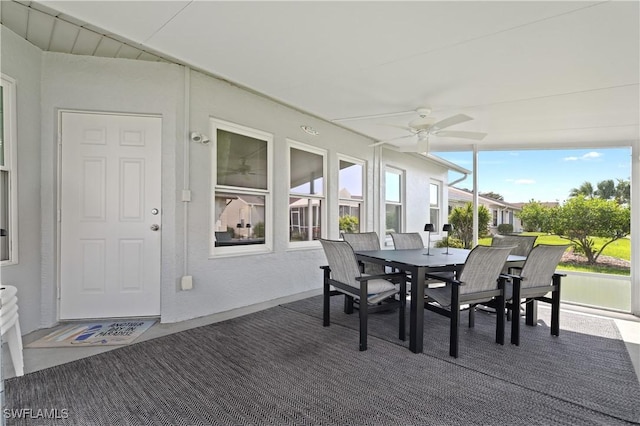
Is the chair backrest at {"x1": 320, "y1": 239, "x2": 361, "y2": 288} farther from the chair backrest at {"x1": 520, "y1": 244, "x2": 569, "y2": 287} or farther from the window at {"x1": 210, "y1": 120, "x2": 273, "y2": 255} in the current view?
the chair backrest at {"x1": 520, "y1": 244, "x2": 569, "y2": 287}

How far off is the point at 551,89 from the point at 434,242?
16.0 feet

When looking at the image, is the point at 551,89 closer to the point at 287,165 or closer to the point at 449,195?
the point at 287,165

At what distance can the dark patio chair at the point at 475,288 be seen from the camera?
8.73 ft

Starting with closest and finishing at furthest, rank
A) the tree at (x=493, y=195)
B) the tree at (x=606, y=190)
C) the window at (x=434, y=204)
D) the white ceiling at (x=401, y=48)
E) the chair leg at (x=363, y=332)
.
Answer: the white ceiling at (x=401, y=48)
the chair leg at (x=363, y=332)
the tree at (x=606, y=190)
the tree at (x=493, y=195)
the window at (x=434, y=204)

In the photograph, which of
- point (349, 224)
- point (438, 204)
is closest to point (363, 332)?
point (349, 224)

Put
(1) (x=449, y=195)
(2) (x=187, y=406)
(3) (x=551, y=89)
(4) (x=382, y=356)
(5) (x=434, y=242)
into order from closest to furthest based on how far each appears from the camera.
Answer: (2) (x=187, y=406)
(4) (x=382, y=356)
(3) (x=551, y=89)
(5) (x=434, y=242)
(1) (x=449, y=195)

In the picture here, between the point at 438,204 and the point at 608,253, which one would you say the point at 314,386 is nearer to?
the point at 608,253

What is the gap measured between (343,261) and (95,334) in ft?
8.32

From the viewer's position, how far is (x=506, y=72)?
9.36 ft

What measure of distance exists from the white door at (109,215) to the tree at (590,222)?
19.3 ft

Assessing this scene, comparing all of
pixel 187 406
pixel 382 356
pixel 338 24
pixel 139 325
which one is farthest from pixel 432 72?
pixel 139 325

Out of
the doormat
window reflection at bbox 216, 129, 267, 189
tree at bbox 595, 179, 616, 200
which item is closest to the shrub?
tree at bbox 595, 179, 616, 200

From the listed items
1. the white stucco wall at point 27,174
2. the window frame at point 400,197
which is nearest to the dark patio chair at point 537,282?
the window frame at point 400,197

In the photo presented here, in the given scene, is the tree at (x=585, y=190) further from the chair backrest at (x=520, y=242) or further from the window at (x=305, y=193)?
the window at (x=305, y=193)
